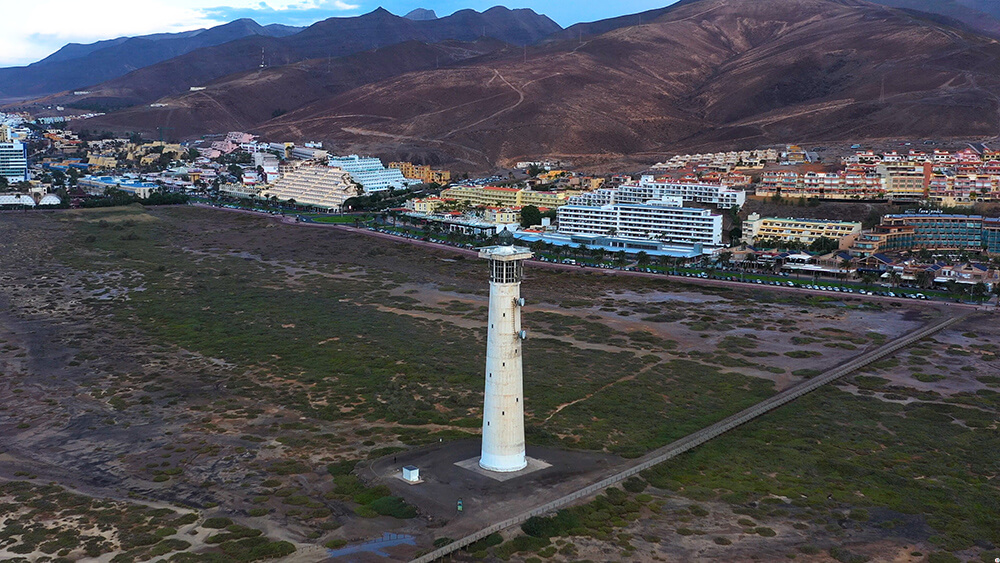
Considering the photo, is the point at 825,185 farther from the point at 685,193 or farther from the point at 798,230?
the point at 798,230

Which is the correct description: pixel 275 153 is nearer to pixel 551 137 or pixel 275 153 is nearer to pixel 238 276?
pixel 551 137

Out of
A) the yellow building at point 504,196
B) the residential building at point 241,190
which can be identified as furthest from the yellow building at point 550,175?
the residential building at point 241,190

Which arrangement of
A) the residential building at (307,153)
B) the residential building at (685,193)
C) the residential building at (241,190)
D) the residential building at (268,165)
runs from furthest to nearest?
the residential building at (307,153) → the residential building at (268,165) → the residential building at (241,190) → the residential building at (685,193)

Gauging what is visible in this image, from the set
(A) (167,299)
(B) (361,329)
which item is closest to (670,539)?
(B) (361,329)

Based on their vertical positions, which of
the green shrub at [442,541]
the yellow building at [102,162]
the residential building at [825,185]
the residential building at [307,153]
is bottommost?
the green shrub at [442,541]

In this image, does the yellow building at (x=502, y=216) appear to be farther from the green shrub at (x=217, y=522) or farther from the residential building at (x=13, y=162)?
the residential building at (x=13, y=162)

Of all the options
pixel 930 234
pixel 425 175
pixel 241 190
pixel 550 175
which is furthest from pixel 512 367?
pixel 425 175

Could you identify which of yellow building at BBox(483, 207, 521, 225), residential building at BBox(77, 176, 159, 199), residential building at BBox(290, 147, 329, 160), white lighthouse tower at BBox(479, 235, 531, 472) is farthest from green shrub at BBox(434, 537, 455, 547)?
residential building at BBox(290, 147, 329, 160)
